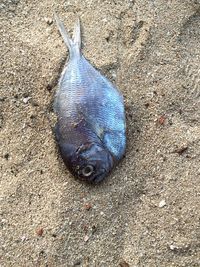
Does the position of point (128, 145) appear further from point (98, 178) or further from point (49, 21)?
point (49, 21)

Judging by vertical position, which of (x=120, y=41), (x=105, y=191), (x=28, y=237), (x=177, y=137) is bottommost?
(x=28, y=237)

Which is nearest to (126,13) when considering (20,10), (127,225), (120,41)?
(120,41)

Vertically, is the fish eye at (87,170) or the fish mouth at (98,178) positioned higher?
the fish eye at (87,170)

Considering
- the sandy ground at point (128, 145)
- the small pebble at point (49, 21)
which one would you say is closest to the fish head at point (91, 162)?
the sandy ground at point (128, 145)

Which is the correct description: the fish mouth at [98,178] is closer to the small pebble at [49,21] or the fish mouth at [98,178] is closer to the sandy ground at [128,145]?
the sandy ground at [128,145]

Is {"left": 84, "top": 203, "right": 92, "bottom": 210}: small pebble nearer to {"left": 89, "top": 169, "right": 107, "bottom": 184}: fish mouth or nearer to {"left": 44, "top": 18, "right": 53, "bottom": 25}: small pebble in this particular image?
{"left": 89, "top": 169, "right": 107, "bottom": 184}: fish mouth

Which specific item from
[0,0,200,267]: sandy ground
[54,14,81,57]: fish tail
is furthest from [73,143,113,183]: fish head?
[54,14,81,57]: fish tail

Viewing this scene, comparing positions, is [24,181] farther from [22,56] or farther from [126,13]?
[126,13]
